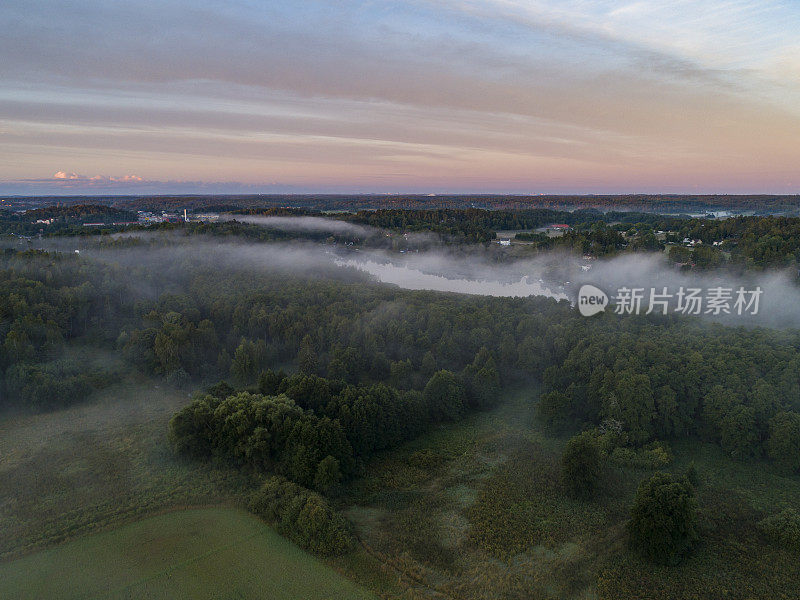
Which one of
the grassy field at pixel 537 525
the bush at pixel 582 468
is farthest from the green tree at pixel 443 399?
the bush at pixel 582 468

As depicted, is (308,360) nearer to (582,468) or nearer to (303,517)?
(303,517)

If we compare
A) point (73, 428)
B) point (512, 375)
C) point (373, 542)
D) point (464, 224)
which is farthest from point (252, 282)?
point (464, 224)

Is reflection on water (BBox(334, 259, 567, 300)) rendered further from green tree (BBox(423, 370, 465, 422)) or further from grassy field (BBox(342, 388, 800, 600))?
grassy field (BBox(342, 388, 800, 600))

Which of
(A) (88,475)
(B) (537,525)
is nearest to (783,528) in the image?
(B) (537,525)

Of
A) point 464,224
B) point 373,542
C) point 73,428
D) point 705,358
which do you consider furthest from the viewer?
point 464,224

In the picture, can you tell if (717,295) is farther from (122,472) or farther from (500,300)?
(122,472)

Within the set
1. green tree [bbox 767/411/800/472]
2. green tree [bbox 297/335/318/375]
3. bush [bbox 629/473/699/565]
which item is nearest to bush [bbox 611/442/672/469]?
green tree [bbox 767/411/800/472]

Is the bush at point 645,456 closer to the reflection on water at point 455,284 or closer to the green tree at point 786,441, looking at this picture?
the green tree at point 786,441
